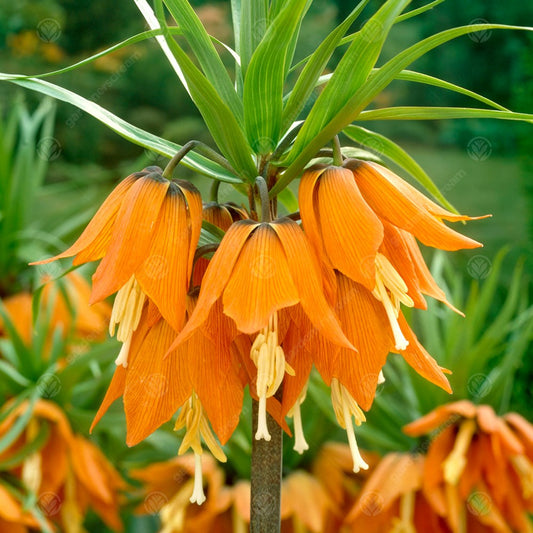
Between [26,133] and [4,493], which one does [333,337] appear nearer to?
[4,493]

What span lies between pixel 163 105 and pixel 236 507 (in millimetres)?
2481

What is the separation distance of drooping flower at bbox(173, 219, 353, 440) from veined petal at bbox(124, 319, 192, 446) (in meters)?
0.03

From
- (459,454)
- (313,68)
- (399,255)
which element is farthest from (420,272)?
(459,454)

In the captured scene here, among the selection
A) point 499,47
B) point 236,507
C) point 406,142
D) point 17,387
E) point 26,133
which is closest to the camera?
point 236,507

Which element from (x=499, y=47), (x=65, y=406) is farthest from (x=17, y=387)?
(x=499, y=47)

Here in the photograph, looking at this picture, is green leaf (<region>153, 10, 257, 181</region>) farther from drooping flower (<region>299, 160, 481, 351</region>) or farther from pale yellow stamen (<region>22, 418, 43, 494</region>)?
pale yellow stamen (<region>22, 418, 43, 494</region>)

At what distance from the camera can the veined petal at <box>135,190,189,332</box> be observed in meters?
0.38

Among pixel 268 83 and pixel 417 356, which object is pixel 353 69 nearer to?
pixel 268 83

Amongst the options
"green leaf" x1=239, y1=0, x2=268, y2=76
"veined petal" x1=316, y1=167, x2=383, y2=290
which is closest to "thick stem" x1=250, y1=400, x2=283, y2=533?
"veined petal" x1=316, y1=167, x2=383, y2=290

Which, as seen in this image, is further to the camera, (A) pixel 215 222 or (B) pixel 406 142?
(B) pixel 406 142

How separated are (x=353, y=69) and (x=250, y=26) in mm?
96

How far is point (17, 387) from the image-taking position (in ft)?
3.75

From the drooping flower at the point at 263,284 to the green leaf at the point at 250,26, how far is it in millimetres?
128

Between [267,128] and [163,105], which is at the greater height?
[267,128]
